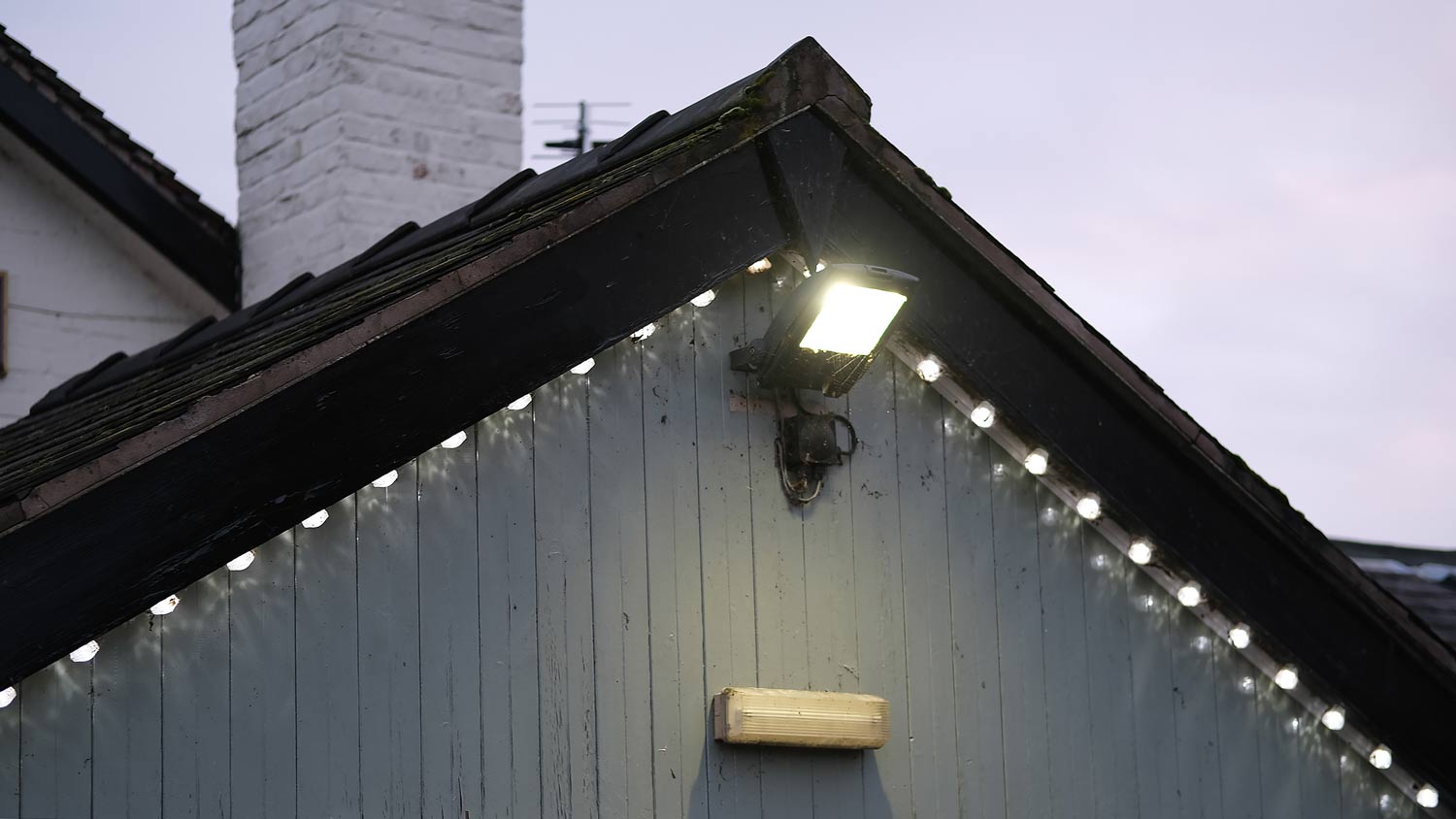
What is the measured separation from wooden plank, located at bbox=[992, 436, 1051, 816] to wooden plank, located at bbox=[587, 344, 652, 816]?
1156mm

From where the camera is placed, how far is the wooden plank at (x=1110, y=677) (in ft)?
18.3

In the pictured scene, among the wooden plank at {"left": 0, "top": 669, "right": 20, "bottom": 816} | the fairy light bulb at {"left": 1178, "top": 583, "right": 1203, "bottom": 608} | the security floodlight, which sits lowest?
the wooden plank at {"left": 0, "top": 669, "right": 20, "bottom": 816}

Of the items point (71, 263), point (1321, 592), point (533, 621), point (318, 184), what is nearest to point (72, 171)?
point (71, 263)

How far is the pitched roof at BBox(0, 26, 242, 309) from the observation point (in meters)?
8.86

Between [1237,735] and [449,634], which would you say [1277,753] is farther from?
[449,634]

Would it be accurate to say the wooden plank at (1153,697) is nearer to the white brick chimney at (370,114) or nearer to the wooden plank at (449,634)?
the wooden plank at (449,634)

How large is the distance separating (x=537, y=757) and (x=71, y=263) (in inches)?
210

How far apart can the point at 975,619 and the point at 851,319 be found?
107 centimetres

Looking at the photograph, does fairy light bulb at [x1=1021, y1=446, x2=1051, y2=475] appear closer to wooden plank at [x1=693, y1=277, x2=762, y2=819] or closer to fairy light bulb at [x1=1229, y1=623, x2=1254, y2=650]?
fairy light bulb at [x1=1229, y1=623, x2=1254, y2=650]

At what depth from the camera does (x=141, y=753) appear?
414cm

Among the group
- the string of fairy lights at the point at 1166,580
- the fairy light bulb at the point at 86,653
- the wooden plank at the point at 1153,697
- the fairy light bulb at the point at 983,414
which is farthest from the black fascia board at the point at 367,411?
the wooden plank at the point at 1153,697

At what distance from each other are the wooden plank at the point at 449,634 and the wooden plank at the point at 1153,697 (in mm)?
2106

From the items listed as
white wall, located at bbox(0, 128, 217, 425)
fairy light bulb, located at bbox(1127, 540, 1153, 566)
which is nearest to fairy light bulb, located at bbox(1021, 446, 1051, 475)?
fairy light bulb, located at bbox(1127, 540, 1153, 566)

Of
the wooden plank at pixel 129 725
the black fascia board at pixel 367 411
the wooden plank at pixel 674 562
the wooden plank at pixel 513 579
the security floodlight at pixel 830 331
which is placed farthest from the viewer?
the wooden plank at pixel 674 562
